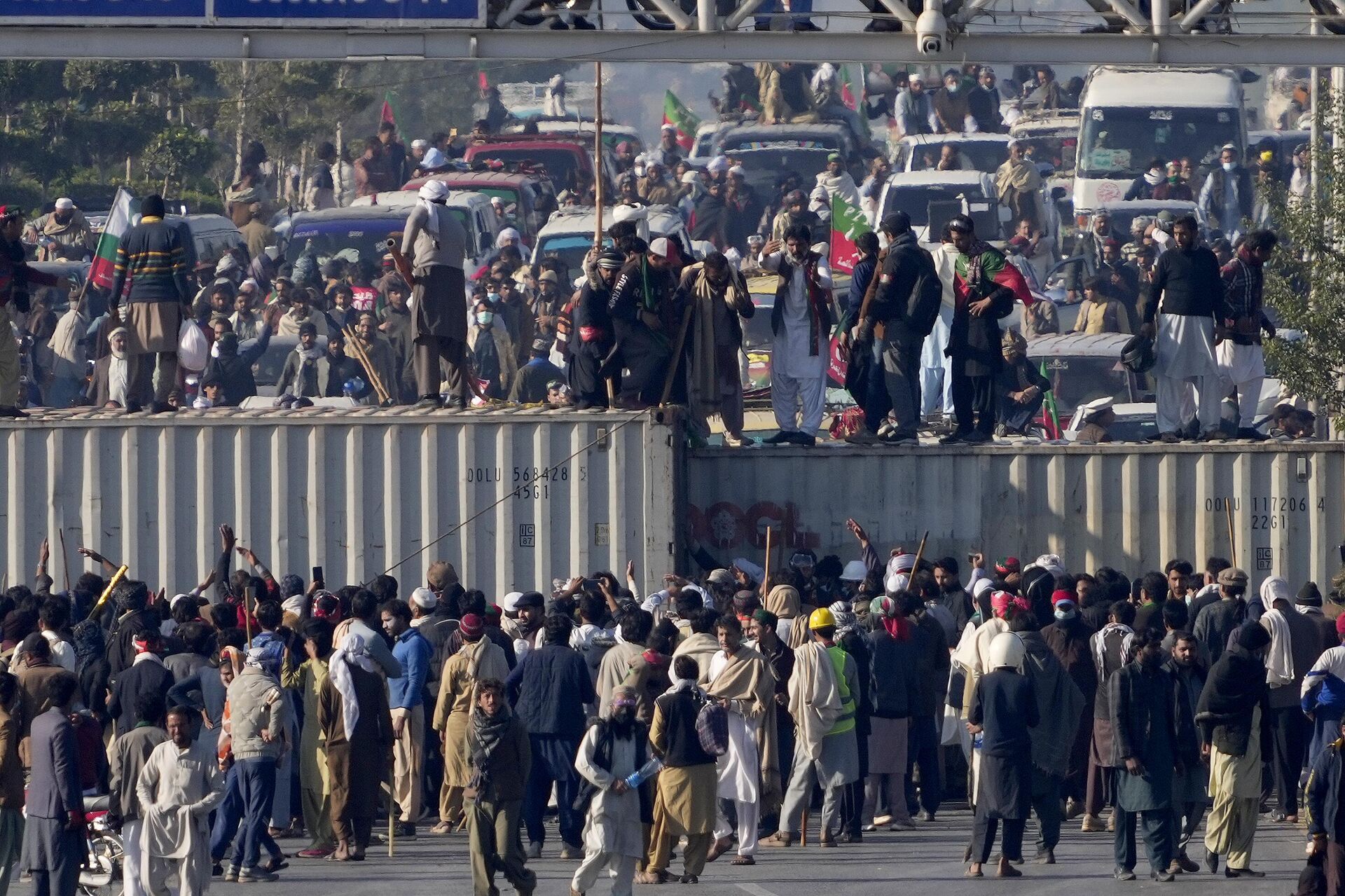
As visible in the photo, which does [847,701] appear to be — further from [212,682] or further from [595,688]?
[212,682]

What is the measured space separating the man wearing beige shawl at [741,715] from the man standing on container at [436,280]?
4986mm

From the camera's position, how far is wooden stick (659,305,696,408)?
1753 cm

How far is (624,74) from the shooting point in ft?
212

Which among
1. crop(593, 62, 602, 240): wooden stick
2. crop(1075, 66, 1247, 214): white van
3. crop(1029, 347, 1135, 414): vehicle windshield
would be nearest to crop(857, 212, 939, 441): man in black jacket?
crop(593, 62, 602, 240): wooden stick

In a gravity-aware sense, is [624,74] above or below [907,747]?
above

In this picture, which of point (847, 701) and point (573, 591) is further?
point (573, 591)

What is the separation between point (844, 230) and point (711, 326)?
53.0 feet

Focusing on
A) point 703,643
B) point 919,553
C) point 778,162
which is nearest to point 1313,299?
point 919,553

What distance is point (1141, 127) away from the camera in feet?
118

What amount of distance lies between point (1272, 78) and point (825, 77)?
1748cm

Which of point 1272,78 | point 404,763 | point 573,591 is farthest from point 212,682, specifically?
point 1272,78

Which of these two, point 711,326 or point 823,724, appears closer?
point 823,724

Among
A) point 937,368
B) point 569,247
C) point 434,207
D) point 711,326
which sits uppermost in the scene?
point 569,247

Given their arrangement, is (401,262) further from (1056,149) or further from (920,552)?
(1056,149)
